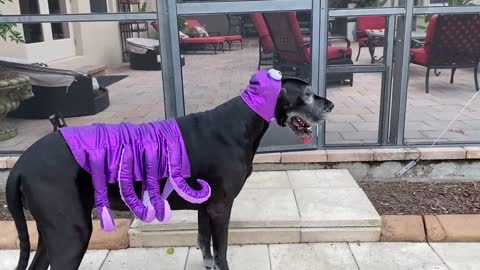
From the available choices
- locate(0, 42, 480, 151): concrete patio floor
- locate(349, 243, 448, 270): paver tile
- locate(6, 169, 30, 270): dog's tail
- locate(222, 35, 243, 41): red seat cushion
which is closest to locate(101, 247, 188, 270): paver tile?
locate(6, 169, 30, 270): dog's tail

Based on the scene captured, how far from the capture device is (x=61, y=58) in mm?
6723

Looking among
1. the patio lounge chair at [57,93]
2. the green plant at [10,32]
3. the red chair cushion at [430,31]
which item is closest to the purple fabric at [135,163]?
the green plant at [10,32]

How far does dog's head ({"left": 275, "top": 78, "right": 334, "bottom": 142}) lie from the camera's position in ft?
7.44

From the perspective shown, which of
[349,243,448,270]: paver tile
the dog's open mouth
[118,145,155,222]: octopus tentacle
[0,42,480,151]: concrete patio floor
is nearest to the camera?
[118,145,155,222]: octopus tentacle

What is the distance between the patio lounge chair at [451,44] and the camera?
13.3 feet

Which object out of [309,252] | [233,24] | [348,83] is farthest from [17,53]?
[309,252]

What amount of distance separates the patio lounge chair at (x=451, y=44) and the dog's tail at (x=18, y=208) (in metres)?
3.38

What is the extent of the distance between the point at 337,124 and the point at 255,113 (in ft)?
7.90

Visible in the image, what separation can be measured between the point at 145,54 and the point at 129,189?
11.2 ft

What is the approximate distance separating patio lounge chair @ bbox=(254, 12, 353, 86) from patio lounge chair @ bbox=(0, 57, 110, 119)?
7.82 feet

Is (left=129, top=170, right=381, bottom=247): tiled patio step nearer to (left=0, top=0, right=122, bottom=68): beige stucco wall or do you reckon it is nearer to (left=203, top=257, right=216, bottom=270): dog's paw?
(left=203, top=257, right=216, bottom=270): dog's paw

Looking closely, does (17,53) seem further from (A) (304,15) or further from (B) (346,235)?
(B) (346,235)

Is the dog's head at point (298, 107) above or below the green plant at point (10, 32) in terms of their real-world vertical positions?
below

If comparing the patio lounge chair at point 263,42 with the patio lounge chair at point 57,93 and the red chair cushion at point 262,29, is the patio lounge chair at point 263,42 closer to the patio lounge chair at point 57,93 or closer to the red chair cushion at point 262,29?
the red chair cushion at point 262,29
